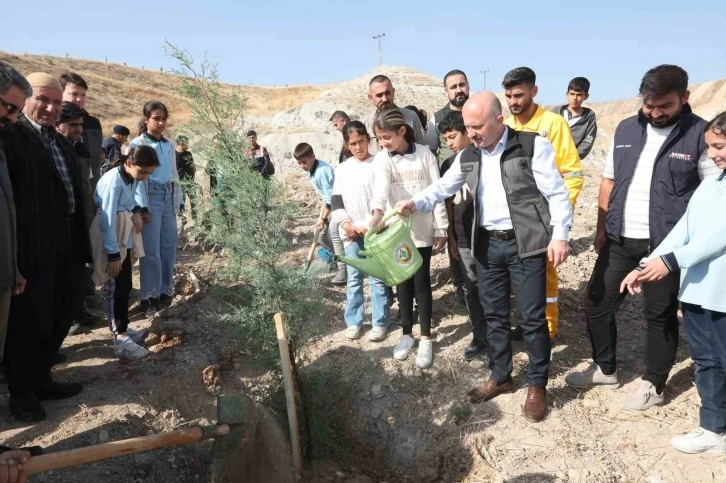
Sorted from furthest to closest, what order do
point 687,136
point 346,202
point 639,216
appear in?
point 346,202
point 639,216
point 687,136

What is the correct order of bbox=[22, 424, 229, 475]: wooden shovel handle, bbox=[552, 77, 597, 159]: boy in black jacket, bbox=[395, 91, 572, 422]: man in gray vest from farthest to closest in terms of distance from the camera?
bbox=[552, 77, 597, 159]: boy in black jacket < bbox=[395, 91, 572, 422]: man in gray vest < bbox=[22, 424, 229, 475]: wooden shovel handle

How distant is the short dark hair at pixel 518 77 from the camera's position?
347 centimetres

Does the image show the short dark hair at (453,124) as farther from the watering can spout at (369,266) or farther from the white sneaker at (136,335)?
the white sneaker at (136,335)

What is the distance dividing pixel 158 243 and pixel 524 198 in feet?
11.9

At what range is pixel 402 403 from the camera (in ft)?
12.6

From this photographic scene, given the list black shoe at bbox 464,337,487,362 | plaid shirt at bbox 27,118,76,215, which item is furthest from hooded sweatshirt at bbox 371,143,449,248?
plaid shirt at bbox 27,118,76,215

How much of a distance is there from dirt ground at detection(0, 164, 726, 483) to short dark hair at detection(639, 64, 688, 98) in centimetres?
214

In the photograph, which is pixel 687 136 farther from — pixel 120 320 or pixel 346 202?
pixel 120 320

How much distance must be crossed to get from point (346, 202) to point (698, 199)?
250cm

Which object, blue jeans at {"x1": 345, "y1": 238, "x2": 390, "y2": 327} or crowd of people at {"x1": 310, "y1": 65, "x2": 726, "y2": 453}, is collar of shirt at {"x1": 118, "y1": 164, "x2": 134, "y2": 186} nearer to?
crowd of people at {"x1": 310, "y1": 65, "x2": 726, "y2": 453}

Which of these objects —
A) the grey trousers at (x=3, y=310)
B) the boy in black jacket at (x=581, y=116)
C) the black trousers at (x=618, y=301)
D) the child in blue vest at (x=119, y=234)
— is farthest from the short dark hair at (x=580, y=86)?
the grey trousers at (x=3, y=310)

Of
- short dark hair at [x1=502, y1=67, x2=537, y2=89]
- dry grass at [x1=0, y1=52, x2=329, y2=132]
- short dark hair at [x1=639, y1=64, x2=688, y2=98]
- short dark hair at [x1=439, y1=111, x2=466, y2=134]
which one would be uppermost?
dry grass at [x1=0, y1=52, x2=329, y2=132]

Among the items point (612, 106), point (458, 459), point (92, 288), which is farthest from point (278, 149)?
point (612, 106)

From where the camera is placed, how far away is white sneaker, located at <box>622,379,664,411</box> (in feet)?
10.9
